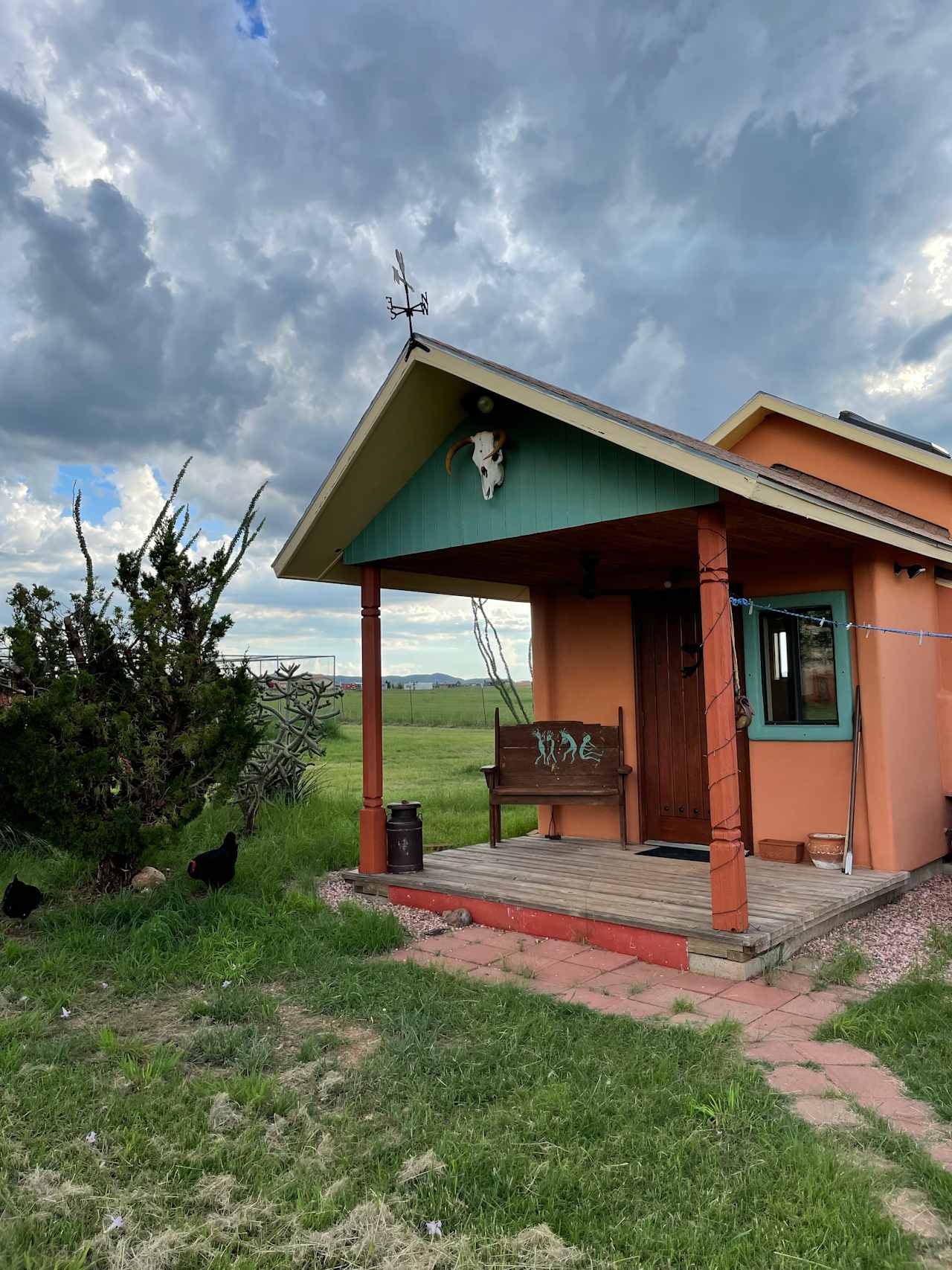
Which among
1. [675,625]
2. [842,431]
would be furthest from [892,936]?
[842,431]

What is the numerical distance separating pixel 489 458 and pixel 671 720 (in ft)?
10.8

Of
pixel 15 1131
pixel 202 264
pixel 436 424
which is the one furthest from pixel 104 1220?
pixel 202 264

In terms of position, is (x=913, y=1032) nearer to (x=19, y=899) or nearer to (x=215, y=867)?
(x=215, y=867)

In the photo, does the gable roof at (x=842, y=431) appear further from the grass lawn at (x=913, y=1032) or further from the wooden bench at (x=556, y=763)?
the grass lawn at (x=913, y=1032)

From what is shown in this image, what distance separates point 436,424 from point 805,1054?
15.9 ft

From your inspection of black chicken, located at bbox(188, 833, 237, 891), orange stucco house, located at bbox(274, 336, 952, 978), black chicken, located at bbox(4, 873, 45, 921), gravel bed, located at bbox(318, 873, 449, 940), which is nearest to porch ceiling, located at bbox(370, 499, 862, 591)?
orange stucco house, located at bbox(274, 336, 952, 978)

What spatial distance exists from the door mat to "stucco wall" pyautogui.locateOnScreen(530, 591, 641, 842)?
46cm

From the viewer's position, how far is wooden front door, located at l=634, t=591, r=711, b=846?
25.7 ft

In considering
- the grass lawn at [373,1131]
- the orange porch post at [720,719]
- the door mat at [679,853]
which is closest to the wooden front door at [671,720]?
the door mat at [679,853]

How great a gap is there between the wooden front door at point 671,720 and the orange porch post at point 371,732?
8.41ft

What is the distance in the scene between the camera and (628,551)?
274 inches

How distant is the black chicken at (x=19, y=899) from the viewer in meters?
6.01

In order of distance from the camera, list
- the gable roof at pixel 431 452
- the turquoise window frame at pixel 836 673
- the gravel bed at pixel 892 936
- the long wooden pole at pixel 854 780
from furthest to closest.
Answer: the turquoise window frame at pixel 836 673, the long wooden pole at pixel 854 780, the gravel bed at pixel 892 936, the gable roof at pixel 431 452

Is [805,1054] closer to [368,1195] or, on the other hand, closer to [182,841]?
[368,1195]
